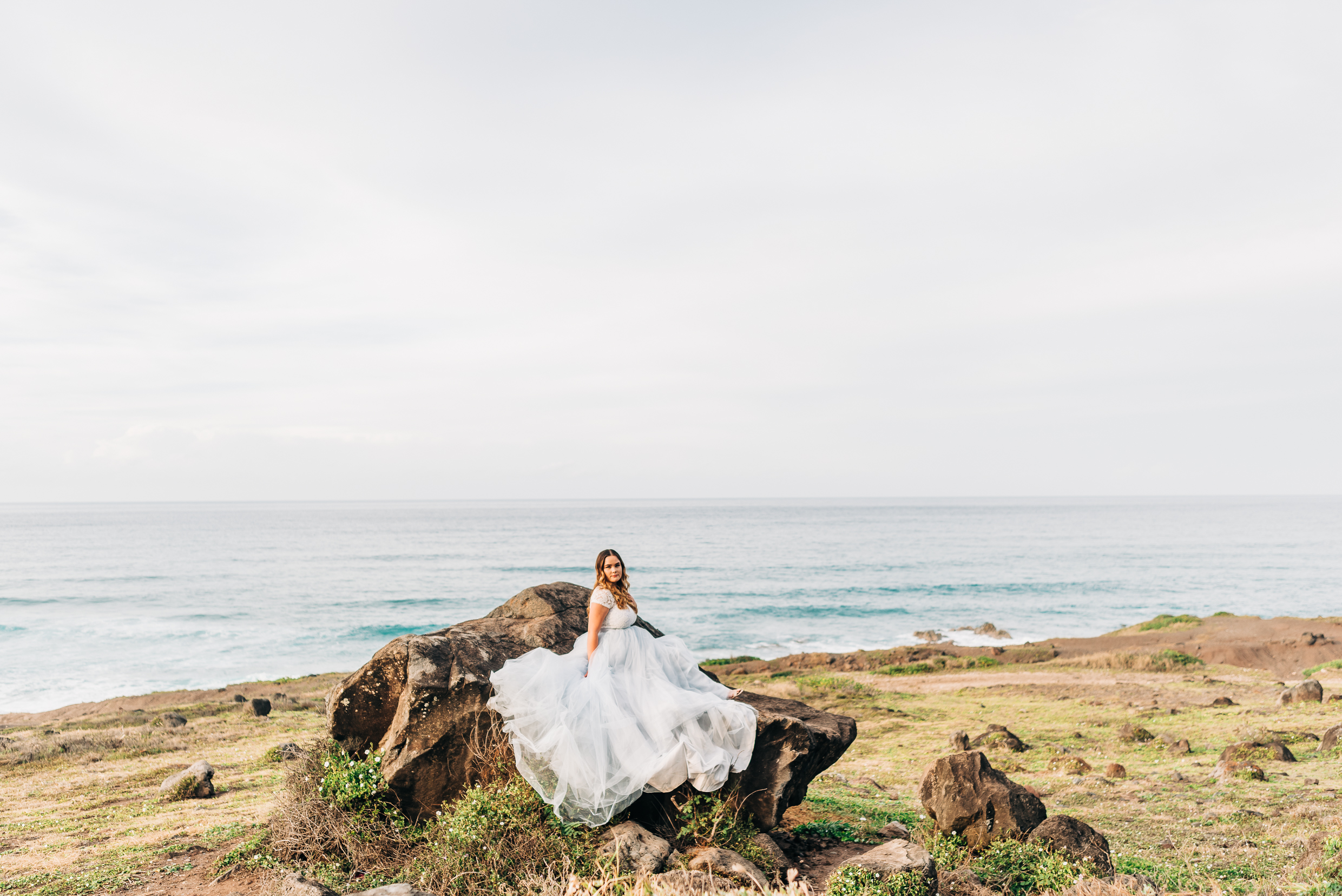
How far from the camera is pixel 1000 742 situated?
15.9 meters

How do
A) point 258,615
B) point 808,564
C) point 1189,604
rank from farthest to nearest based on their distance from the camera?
1. point 808,564
2. point 1189,604
3. point 258,615

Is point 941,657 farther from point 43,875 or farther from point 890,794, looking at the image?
point 43,875

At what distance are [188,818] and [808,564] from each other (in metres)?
71.4

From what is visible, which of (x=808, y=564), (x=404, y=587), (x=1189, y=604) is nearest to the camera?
(x=1189, y=604)

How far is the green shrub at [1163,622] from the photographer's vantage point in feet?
119

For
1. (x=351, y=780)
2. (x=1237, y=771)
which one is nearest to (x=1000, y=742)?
(x=1237, y=771)

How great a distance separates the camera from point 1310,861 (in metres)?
7.90

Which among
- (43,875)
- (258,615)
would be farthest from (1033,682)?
(258,615)

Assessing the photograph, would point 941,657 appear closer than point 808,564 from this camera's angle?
Yes

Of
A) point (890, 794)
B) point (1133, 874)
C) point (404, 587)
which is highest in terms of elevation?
point (1133, 874)

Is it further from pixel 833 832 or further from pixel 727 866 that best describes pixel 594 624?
pixel 833 832

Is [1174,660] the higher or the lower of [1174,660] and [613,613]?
the lower

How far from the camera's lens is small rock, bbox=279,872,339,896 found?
666cm

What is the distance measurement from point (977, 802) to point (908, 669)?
22.5 meters
